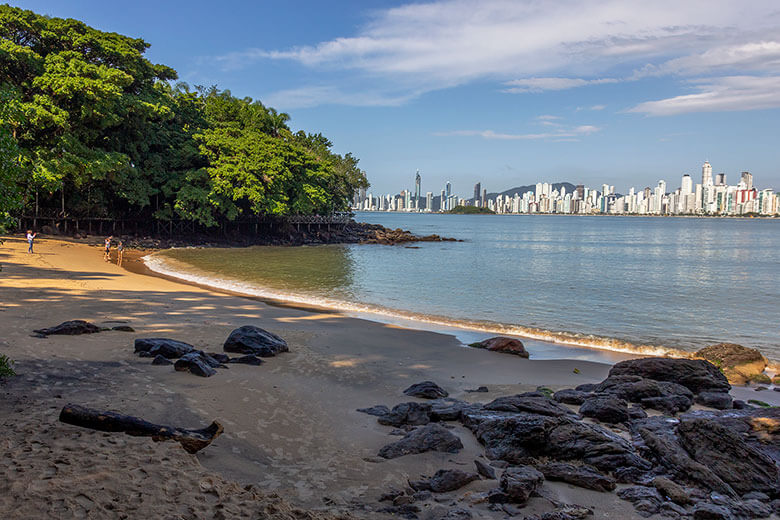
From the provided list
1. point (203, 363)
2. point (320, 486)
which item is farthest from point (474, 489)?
point (203, 363)

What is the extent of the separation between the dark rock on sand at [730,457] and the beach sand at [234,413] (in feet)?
4.75

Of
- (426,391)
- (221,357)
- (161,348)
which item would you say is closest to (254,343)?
(221,357)

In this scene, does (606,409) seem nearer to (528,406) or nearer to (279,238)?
(528,406)

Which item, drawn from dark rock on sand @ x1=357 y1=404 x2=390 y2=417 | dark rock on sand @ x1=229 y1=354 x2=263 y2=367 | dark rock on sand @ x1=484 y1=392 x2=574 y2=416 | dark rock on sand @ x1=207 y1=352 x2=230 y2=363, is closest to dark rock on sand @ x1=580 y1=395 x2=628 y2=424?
dark rock on sand @ x1=484 y1=392 x2=574 y2=416

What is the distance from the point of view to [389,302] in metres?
19.4

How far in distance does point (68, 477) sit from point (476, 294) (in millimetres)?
19388

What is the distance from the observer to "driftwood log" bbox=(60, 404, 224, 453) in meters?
5.01

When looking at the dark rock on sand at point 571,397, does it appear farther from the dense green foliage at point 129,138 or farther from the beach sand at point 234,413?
the dense green foliage at point 129,138

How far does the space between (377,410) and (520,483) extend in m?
2.73

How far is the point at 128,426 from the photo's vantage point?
5.04 m

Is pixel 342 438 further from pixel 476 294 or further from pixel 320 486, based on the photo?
pixel 476 294

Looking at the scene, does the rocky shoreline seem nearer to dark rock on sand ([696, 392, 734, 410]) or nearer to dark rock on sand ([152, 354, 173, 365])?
dark rock on sand ([152, 354, 173, 365])

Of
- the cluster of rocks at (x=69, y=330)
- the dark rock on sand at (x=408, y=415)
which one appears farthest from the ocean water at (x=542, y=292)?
the cluster of rocks at (x=69, y=330)

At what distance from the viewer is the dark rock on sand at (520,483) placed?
4582mm
